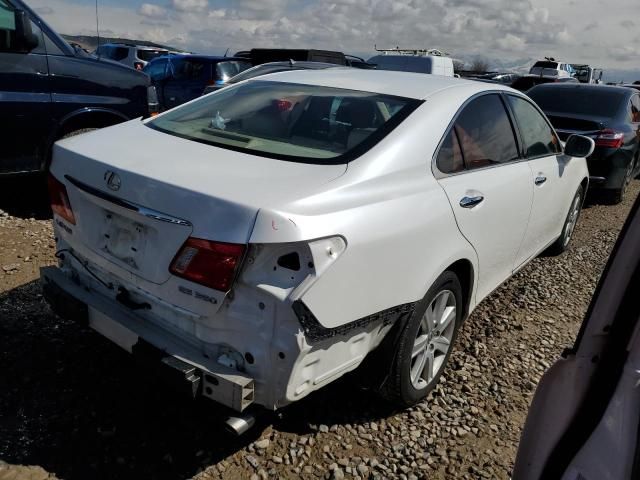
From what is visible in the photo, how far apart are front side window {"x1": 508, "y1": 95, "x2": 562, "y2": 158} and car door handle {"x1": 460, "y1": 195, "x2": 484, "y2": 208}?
1.06m

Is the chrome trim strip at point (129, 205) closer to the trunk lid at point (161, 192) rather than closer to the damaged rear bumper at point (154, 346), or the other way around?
the trunk lid at point (161, 192)

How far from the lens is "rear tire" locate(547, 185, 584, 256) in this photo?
503 centimetres

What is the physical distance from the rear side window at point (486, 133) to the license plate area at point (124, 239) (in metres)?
1.70

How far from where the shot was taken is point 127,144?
261 cm

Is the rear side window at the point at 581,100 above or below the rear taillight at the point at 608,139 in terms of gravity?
above

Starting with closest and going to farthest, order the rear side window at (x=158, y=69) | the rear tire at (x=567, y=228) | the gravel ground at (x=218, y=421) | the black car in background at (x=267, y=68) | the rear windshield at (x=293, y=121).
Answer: the gravel ground at (x=218, y=421), the rear windshield at (x=293, y=121), the rear tire at (x=567, y=228), the black car in background at (x=267, y=68), the rear side window at (x=158, y=69)

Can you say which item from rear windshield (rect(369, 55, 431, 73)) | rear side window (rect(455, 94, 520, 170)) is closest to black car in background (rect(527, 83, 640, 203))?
rear side window (rect(455, 94, 520, 170))

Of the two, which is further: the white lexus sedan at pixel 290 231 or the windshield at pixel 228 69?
the windshield at pixel 228 69

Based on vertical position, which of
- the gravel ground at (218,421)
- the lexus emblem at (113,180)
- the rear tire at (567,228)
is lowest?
the gravel ground at (218,421)

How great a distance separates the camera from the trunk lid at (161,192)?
202 centimetres

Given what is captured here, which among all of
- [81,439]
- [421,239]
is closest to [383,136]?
[421,239]

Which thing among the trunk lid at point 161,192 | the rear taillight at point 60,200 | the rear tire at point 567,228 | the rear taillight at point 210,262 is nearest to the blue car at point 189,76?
the rear tire at point 567,228

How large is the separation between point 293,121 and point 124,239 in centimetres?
110

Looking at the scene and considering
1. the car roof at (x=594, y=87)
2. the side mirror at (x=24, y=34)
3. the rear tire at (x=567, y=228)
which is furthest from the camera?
the car roof at (x=594, y=87)
